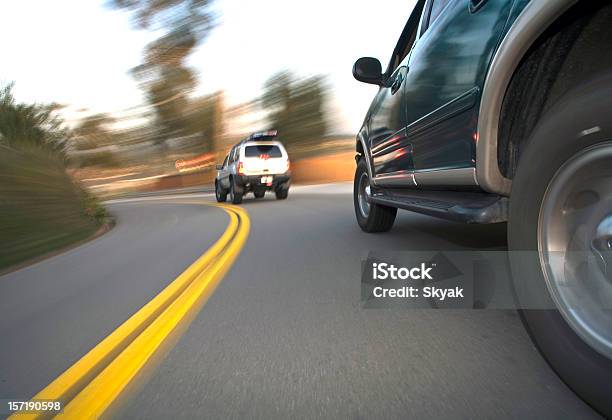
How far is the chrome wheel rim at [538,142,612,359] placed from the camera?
1.82 metres

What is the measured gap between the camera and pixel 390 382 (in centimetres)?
216

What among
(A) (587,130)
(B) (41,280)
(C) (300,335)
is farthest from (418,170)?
(B) (41,280)

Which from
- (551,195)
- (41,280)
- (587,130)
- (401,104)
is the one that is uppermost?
(401,104)

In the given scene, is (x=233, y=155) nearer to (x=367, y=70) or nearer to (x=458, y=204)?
(x=367, y=70)

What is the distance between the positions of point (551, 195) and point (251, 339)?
1.75m

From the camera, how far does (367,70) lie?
4.93 meters

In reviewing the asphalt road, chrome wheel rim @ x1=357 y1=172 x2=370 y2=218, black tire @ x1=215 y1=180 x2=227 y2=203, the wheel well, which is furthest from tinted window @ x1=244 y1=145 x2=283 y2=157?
the wheel well

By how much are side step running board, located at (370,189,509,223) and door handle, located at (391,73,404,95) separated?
3.04 ft

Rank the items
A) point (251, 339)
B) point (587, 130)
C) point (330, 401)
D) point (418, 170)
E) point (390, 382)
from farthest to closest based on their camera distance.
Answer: point (418, 170)
point (251, 339)
point (390, 382)
point (330, 401)
point (587, 130)

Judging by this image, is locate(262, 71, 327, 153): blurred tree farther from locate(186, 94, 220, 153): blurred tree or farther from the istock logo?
the istock logo

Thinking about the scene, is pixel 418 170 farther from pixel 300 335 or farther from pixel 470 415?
pixel 470 415

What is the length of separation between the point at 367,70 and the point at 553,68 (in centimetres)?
280

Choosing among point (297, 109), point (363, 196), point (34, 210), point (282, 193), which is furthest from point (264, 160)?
point (297, 109)

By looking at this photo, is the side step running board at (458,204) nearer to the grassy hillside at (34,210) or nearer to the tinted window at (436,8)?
the tinted window at (436,8)
